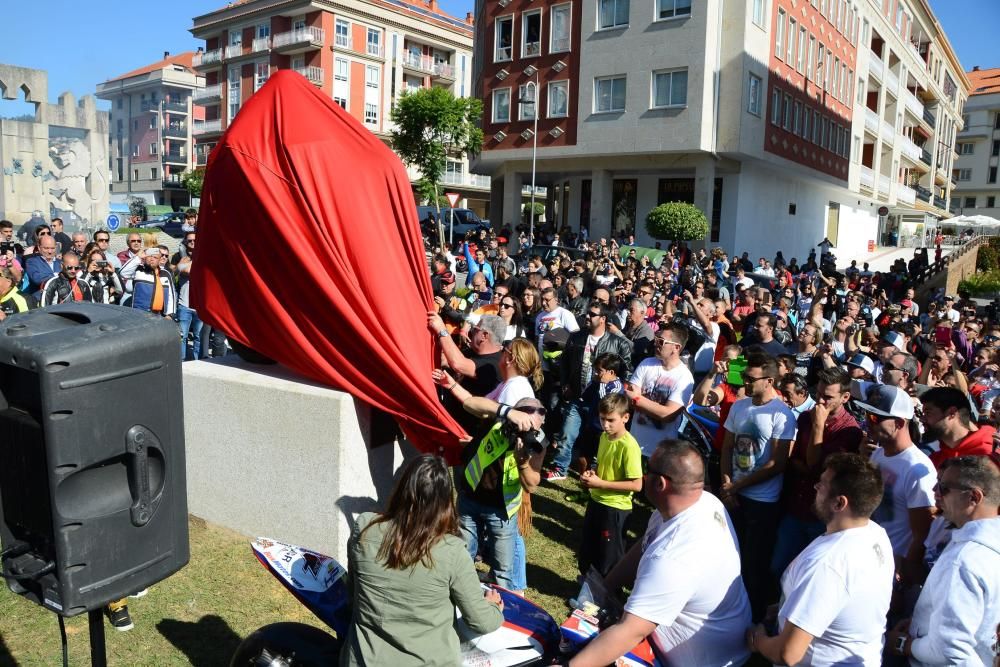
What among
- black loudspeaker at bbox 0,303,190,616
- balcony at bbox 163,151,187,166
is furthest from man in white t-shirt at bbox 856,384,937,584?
balcony at bbox 163,151,187,166

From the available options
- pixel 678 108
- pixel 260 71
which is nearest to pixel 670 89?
pixel 678 108

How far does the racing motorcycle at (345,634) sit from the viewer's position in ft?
11.1

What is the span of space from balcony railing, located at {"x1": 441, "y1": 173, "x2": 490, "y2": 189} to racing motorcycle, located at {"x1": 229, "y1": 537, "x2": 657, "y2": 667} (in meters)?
59.5

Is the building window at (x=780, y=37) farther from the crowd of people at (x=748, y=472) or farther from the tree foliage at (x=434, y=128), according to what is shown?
the crowd of people at (x=748, y=472)

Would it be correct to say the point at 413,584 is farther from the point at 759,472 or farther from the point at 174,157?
the point at 174,157

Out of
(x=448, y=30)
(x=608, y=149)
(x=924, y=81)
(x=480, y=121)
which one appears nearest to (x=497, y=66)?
(x=480, y=121)

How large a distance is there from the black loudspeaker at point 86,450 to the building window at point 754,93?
2994 cm

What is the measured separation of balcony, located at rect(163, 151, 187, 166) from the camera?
261 ft

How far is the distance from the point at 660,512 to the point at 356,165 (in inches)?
136

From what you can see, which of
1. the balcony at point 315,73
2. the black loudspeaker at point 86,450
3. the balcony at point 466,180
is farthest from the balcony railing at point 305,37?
the black loudspeaker at point 86,450

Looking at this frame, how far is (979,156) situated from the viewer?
7956cm

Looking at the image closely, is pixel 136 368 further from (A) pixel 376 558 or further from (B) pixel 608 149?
(B) pixel 608 149

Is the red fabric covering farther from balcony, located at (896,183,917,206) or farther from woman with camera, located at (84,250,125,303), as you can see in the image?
balcony, located at (896,183,917,206)

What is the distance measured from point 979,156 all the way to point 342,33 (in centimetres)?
6514
